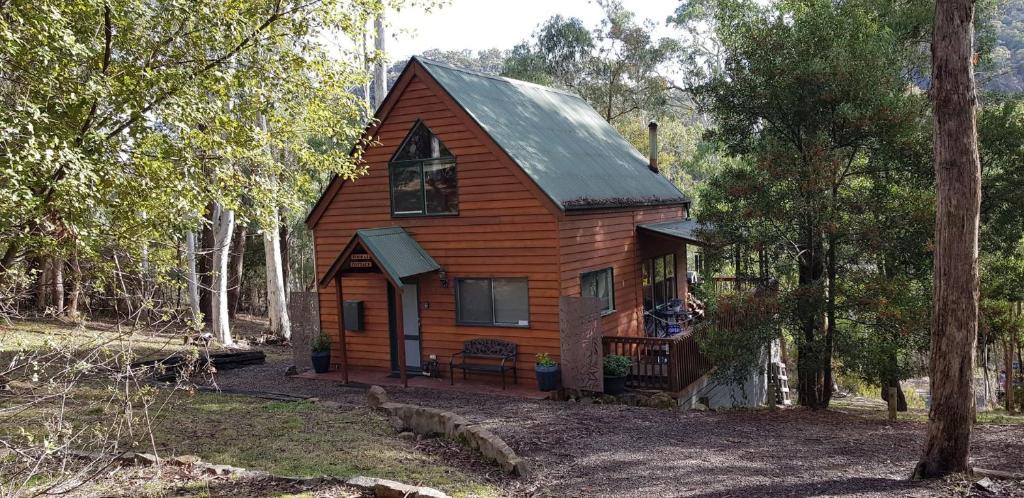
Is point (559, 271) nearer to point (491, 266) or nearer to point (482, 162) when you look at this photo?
point (491, 266)

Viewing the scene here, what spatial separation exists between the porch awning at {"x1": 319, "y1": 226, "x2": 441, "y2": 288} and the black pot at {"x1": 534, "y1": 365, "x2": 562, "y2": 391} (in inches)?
126

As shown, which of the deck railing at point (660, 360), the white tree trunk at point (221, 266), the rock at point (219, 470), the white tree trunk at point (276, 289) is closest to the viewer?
the rock at point (219, 470)

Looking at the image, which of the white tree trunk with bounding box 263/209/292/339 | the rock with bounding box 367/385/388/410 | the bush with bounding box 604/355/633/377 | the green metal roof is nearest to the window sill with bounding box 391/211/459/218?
the green metal roof

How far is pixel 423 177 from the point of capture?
1470 cm

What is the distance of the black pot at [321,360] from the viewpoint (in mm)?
15711

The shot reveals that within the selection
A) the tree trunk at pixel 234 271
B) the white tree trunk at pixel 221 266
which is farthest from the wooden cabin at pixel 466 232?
the tree trunk at pixel 234 271

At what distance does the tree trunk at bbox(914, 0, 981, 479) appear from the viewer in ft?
24.3

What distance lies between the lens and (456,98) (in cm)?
1402

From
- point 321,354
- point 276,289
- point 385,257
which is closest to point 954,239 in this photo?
point 385,257

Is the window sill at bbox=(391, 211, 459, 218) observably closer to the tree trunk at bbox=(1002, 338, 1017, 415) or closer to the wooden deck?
the wooden deck

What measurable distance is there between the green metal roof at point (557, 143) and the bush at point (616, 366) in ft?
9.97

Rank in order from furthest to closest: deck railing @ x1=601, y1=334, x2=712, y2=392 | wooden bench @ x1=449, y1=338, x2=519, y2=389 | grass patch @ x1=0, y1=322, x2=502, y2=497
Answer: wooden bench @ x1=449, y1=338, x2=519, y2=389, deck railing @ x1=601, y1=334, x2=712, y2=392, grass patch @ x1=0, y1=322, x2=502, y2=497

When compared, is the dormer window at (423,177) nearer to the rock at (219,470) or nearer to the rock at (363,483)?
the rock at (219,470)

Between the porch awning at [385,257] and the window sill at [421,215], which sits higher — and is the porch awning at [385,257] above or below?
below
